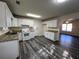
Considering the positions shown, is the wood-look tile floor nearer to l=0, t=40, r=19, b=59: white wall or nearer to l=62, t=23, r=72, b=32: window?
l=0, t=40, r=19, b=59: white wall

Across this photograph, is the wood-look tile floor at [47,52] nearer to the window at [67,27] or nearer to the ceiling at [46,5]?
the ceiling at [46,5]

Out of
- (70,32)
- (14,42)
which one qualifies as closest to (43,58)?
(14,42)

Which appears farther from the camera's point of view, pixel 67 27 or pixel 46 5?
pixel 67 27

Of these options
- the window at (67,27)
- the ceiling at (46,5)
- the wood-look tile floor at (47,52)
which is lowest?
the wood-look tile floor at (47,52)

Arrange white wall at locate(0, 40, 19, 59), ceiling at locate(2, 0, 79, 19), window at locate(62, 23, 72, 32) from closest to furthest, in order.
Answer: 1. white wall at locate(0, 40, 19, 59)
2. ceiling at locate(2, 0, 79, 19)
3. window at locate(62, 23, 72, 32)

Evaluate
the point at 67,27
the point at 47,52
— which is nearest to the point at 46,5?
the point at 47,52

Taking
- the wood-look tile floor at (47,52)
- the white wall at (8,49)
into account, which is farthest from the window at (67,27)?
the white wall at (8,49)

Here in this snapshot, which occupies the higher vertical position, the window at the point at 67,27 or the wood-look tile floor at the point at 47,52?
the window at the point at 67,27

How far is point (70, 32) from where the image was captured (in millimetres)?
9266

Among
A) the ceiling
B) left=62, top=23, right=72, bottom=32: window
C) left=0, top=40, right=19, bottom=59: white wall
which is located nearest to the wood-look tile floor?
left=0, top=40, right=19, bottom=59: white wall

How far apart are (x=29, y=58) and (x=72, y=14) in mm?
3707

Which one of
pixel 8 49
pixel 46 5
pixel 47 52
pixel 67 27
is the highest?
pixel 46 5

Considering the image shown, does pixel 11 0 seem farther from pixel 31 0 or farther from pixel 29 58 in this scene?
pixel 29 58

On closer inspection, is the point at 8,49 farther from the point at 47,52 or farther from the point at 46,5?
the point at 46,5
